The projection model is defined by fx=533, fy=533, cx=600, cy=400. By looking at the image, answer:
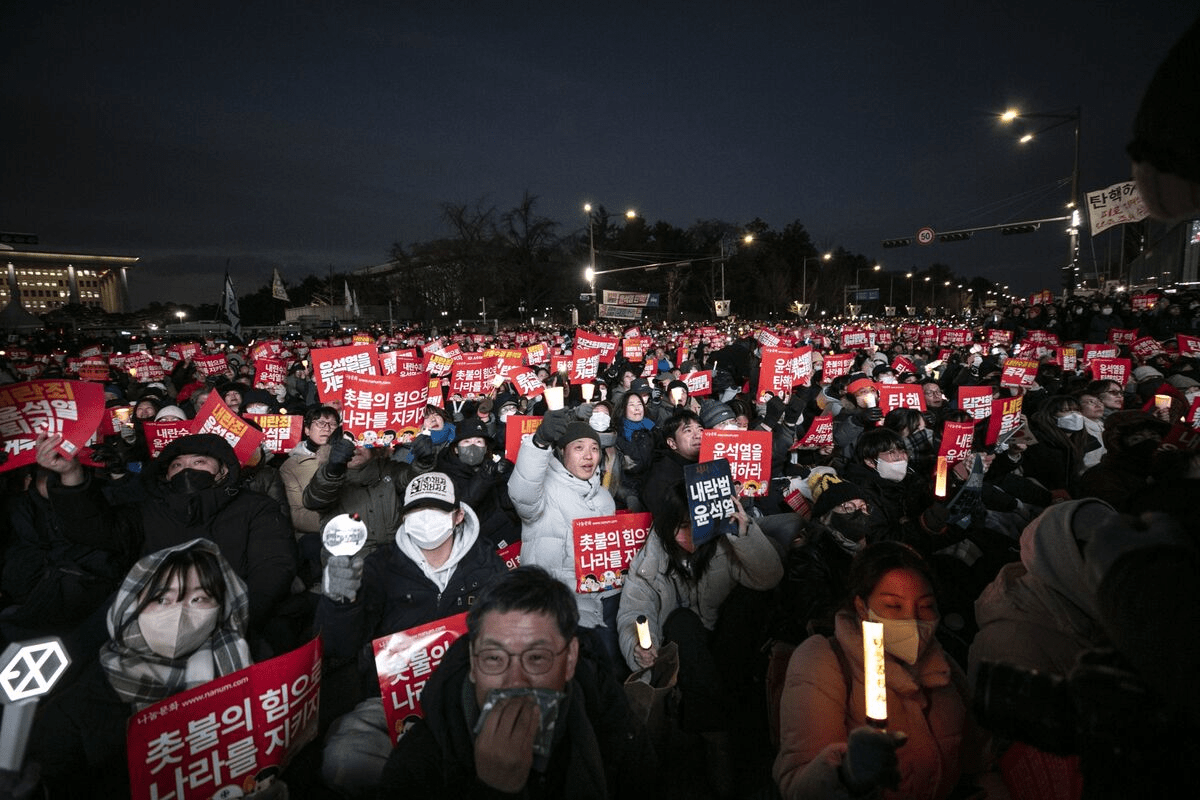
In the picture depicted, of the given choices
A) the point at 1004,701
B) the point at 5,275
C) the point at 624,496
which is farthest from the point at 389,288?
the point at 5,275

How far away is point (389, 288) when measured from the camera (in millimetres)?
59156

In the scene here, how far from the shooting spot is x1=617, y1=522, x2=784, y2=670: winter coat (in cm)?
284

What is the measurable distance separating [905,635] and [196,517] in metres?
3.79

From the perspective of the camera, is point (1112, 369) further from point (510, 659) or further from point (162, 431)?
point (162, 431)

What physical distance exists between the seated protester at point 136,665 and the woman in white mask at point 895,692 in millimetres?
2234

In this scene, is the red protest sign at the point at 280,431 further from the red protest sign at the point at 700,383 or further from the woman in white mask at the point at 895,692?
the red protest sign at the point at 700,383

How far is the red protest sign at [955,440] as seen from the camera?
5.13m

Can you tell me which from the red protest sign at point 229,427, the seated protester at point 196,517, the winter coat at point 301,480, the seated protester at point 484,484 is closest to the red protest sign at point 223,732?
the seated protester at point 196,517

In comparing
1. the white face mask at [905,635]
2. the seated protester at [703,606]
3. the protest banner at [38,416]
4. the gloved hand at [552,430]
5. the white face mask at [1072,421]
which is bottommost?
the seated protester at [703,606]

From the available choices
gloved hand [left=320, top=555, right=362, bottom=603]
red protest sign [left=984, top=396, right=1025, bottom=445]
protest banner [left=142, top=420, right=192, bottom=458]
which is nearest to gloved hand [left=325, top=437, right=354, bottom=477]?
gloved hand [left=320, top=555, right=362, bottom=603]

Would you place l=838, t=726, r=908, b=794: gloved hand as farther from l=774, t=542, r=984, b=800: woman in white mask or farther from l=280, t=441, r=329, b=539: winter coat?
l=280, t=441, r=329, b=539: winter coat

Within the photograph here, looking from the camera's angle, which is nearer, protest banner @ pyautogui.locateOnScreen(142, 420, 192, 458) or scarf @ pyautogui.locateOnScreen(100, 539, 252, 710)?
scarf @ pyautogui.locateOnScreen(100, 539, 252, 710)

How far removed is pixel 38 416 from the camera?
329 centimetres

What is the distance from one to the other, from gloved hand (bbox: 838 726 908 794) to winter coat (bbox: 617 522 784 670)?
139cm
